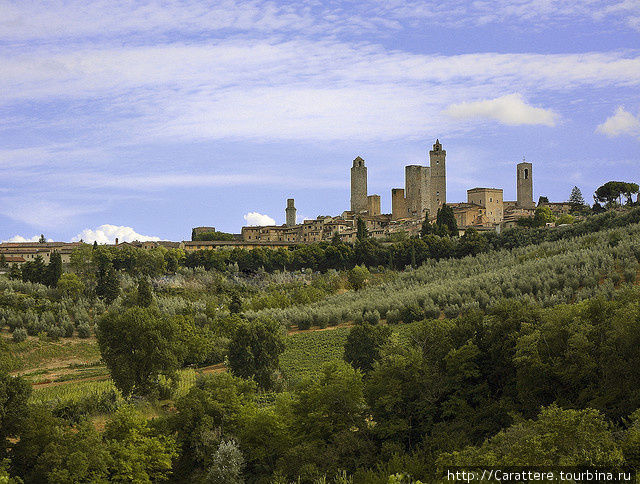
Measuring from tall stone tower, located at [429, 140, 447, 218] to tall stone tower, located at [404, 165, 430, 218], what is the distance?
1.21 m

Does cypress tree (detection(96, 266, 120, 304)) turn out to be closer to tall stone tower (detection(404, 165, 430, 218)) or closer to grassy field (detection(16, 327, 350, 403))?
grassy field (detection(16, 327, 350, 403))

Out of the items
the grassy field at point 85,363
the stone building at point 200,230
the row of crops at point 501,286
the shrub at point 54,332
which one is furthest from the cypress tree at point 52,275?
the stone building at point 200,230

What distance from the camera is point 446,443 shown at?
24062 mm

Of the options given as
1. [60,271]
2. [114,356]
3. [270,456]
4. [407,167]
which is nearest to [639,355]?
[270,456]

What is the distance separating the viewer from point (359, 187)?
429 feet

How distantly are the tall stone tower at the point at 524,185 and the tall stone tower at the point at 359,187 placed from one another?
28.8 metres

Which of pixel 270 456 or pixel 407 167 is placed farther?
pixel 407 167

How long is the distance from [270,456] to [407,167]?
328ft

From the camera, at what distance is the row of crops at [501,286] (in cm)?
4806

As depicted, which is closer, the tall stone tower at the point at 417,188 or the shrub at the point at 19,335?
the shrub at the point at 19,335

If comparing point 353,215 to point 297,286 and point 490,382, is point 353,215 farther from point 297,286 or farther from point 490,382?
point 490,382

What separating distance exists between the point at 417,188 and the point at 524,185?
24309 mm

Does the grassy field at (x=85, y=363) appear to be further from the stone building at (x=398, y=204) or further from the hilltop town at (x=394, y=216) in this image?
the stone building at (x=398, y=204)

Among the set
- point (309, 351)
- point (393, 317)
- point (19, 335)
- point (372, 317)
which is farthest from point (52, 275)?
point (393, 317)
